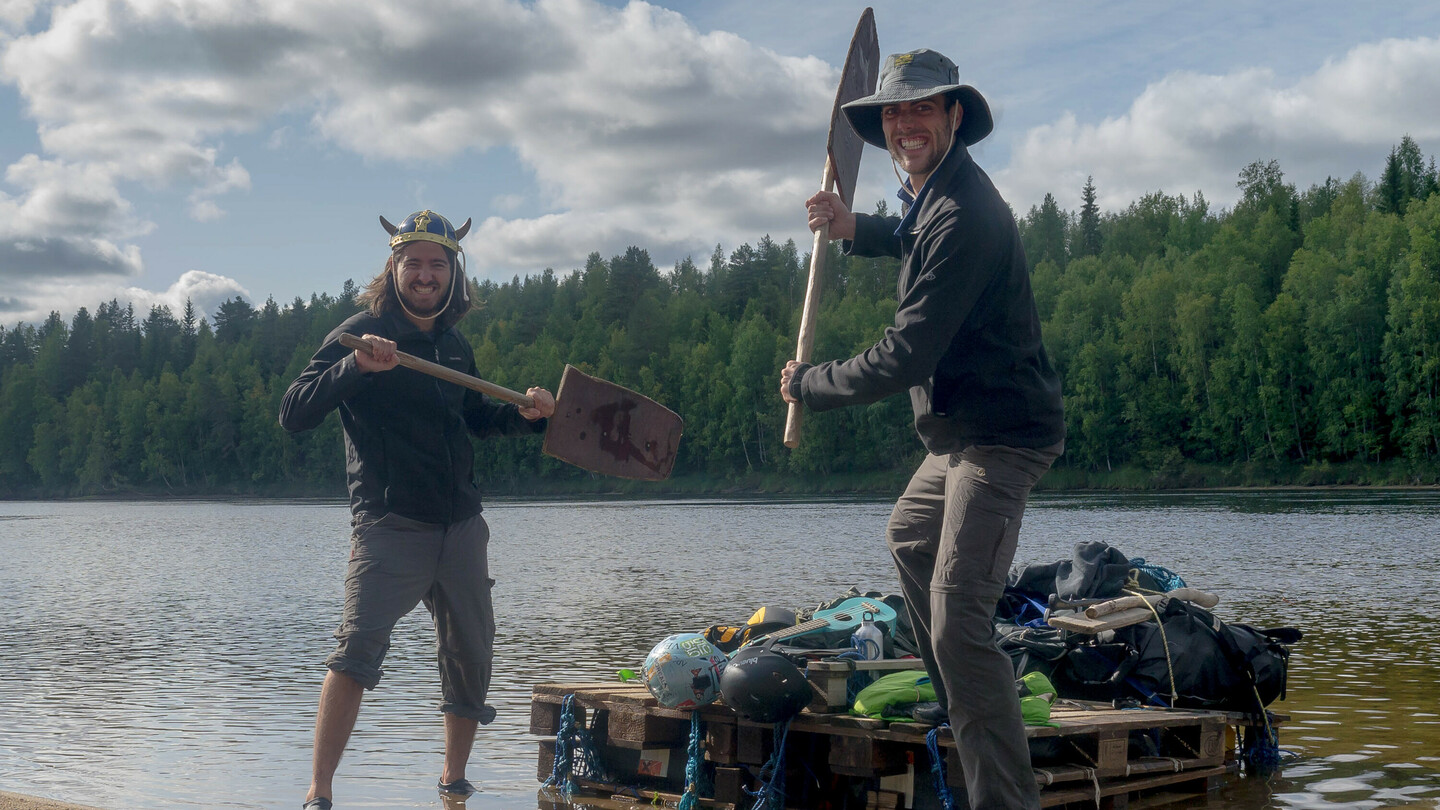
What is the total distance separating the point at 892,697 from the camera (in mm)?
5281

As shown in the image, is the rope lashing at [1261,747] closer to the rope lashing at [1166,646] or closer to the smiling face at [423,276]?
the rope lashing at [1166,646]

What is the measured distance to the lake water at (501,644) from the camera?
6266mm

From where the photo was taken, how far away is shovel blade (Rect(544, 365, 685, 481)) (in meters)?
6.07

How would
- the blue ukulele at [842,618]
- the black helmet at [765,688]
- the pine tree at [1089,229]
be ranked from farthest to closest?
the pine tree at [1089,229]
the blue ukulele at [842,618]
the black helmet at [765,688]

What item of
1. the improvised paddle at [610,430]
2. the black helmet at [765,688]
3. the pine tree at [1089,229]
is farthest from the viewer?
the pine tree at [1089,229]

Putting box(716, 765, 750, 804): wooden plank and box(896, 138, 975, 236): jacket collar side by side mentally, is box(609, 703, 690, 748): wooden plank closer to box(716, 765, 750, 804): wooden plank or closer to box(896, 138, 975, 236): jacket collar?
box(716, 765, 750, 804): wooden plank

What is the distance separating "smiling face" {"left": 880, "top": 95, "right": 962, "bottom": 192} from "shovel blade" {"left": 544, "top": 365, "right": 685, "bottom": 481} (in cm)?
201

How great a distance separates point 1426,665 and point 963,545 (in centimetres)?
711

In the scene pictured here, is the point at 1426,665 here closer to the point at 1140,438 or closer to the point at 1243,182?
the point at 1140,438

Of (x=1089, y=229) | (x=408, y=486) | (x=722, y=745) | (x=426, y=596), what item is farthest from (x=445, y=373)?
(x=1089, y=229)

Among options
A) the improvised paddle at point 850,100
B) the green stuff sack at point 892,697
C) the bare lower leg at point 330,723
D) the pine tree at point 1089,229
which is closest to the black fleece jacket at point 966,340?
the improvised paddle at point 850,100

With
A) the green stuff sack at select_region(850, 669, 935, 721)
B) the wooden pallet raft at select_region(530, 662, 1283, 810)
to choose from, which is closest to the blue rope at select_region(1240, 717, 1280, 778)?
the wooden pallet raft at select_region(530, 662, 1283, 810)

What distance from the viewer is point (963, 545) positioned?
4.11 metres

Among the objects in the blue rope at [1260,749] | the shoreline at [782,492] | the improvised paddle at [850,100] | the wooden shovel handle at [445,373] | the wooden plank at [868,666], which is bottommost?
the shoreline at [782,492]
